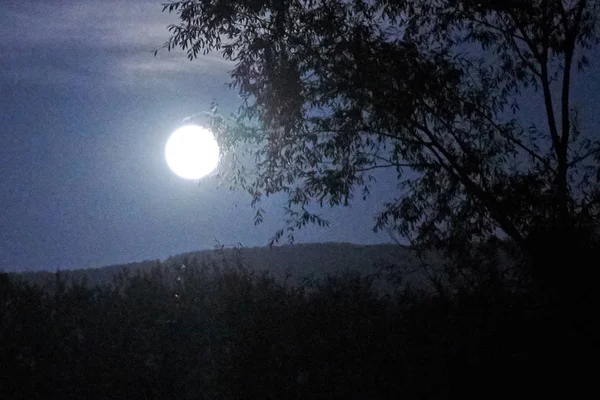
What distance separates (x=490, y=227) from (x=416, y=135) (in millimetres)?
1832

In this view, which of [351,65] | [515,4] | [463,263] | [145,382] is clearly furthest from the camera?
[515,4]

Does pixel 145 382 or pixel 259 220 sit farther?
pixel 259 220

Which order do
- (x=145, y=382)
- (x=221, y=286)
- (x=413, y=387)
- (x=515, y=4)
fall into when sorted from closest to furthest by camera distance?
(x=413, y=387), (x=145, y=382), (x=221, y=286), (x=515, y=4)

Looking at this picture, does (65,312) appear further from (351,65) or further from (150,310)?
(351,65)

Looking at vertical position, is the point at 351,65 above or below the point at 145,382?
above

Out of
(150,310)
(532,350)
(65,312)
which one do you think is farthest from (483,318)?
(65,312)

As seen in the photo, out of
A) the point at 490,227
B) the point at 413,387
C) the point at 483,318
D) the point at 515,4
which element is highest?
the point at 515,4

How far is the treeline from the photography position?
8516mm

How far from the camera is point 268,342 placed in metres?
9.03

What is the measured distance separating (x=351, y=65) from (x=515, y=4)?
3047 millimetres

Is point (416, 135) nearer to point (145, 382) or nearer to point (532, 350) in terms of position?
point (532, 350)

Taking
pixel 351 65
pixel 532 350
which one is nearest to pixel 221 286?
pixel 532 350

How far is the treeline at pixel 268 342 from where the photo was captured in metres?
8.52

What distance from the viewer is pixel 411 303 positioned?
9656 millimetres
